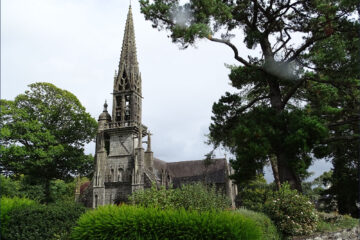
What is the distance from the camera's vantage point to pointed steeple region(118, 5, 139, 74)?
137 ft

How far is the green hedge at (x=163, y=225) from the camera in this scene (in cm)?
681

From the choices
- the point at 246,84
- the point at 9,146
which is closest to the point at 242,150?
the point at 246,84

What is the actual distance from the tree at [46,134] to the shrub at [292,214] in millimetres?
24060

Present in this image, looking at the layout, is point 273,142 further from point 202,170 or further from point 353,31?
point 202,170

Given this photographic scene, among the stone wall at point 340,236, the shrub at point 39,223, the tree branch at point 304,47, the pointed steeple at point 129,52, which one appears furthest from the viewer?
the pointed steeple at point 129,52

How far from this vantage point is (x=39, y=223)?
32.2 ft

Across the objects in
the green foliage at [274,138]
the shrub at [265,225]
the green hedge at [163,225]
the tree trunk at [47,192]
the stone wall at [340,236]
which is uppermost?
the green foliage at [274,138]

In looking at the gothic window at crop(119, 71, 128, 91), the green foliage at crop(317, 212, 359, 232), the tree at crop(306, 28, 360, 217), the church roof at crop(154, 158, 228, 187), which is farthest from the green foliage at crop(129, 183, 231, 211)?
the church roof at crop(154, 158, 228, 187)

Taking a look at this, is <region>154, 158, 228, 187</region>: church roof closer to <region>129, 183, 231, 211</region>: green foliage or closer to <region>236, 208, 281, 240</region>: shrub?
<region>129, 183, 231, 211</region>: green foliage

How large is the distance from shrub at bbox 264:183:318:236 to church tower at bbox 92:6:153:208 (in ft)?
78.4

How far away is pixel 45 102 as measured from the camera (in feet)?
103

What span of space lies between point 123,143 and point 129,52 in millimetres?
14777

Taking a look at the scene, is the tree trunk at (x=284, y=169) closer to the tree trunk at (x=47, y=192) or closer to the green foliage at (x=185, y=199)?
the green foliage at (x=185, y=199)

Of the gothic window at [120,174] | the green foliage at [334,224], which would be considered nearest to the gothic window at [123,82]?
the gothic window at [120,174]
